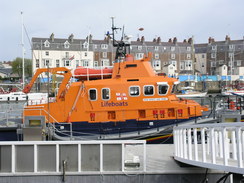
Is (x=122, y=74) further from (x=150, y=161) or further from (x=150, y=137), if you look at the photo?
(x=150, y=161)

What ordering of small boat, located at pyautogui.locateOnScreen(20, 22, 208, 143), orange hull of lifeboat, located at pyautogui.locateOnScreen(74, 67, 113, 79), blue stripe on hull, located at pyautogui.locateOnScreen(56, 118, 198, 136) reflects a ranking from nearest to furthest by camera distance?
1. blue stripe on hull, located at pyautogui.locateOnScreen(56, 118, 198, 136)
2. small boat, located at pyautogui.locateOnScreen(20, 22, 208, 143)
3. orange hull of lifeboat, located at pyautogui.locateOnScreen(74, 67, 113, 79)

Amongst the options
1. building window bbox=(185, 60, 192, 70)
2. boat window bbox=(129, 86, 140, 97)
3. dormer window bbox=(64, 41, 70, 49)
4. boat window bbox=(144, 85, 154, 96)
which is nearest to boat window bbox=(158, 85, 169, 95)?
boat window bbox=(144, 85, 154, 96)

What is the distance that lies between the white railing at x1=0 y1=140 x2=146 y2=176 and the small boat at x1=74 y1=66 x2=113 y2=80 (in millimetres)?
5758

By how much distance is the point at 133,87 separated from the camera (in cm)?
1076

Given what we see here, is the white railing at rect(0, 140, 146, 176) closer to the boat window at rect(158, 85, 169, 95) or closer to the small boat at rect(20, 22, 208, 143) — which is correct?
the small boat at rect(20, 22, 208, 143)

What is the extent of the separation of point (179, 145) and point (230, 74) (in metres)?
59.4

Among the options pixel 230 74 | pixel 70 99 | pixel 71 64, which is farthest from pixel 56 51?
pixel 70 99

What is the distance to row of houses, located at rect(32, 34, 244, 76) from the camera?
5162cm

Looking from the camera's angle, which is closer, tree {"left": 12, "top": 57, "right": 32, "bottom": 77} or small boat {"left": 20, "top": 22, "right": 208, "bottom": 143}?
Result: small boat {"left": 20, "top": 22, "right": 208, "bottom": 143}

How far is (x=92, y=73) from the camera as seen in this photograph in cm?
1154

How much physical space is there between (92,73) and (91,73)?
4 centimetres

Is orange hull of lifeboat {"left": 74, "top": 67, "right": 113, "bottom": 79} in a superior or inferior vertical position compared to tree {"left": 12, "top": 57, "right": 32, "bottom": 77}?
inferior

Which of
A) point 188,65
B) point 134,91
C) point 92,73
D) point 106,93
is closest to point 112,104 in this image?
point 106,93

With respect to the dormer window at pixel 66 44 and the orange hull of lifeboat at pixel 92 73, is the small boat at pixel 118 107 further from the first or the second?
the dormer window at pixel 66 44
